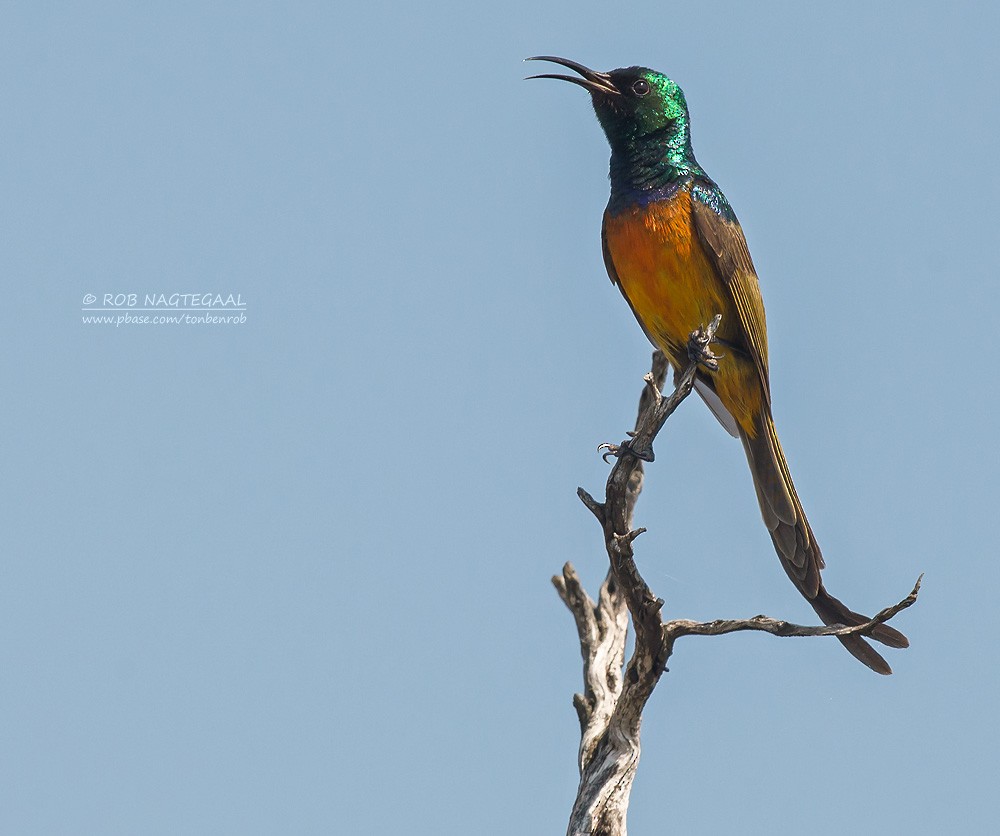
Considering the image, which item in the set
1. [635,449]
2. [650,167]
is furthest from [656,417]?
[650,167]

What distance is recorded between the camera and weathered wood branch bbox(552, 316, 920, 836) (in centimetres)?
652

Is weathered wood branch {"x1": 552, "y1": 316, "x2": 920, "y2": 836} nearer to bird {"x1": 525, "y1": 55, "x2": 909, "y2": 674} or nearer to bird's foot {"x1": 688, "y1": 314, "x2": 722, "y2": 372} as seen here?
bird's foot {"x1": 688, "y1": 314, "x2": 722, "y2": 372}

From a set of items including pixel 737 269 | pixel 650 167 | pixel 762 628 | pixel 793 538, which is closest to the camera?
pixel 762 628

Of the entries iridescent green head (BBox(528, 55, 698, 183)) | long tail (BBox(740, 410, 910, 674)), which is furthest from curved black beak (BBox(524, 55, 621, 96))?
long tail (BBox(740, 410, 910, 674))

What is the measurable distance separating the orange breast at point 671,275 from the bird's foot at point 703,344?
178mm

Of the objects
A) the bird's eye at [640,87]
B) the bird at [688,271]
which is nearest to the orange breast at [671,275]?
the bird at [688,271]

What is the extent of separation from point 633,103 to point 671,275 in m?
1.42

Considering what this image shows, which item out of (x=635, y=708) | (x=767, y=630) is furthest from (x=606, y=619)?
(x=767, y=630)

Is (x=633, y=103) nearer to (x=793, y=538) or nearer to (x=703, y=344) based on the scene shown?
(x=703, y=344)

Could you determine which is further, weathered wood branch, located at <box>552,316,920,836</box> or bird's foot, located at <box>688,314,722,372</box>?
bird's foot, located at <box>688,314,722,372</box>

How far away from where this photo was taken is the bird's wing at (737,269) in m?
7.67

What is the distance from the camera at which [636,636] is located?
22.4ft

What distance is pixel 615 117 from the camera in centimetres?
833

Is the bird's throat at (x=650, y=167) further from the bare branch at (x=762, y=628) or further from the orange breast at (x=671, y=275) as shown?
the bare branch at (x=762, y=628)
